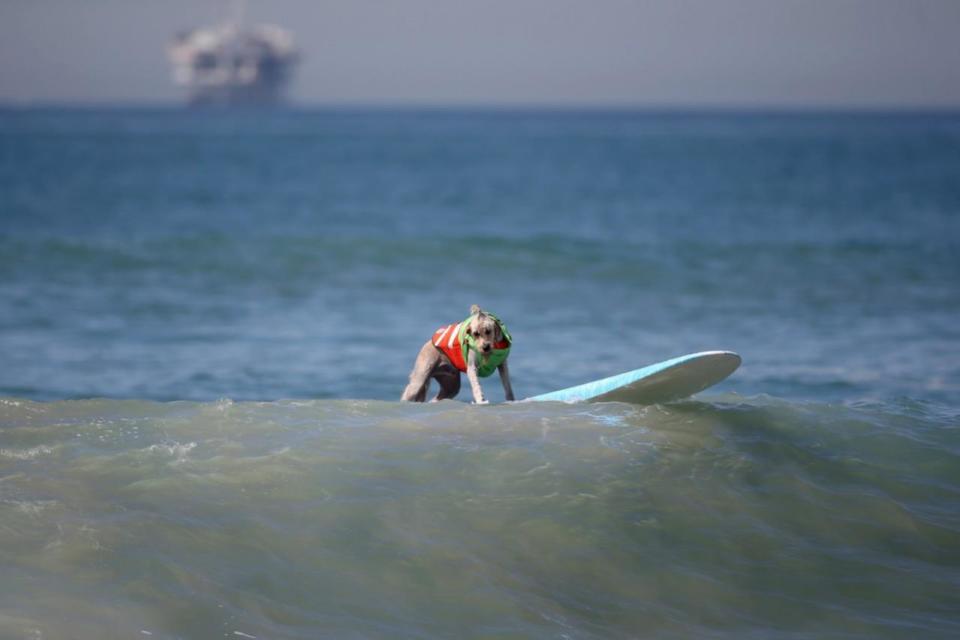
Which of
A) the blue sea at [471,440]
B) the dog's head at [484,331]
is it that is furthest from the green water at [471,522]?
the dog's head at [484,331]

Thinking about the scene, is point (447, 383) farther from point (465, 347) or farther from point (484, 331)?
point (484, 331)

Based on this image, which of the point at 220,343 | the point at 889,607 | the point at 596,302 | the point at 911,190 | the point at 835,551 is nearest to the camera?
the point at 889,607

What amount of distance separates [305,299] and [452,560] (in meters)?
13.1

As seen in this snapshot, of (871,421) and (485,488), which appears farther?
(871,421)

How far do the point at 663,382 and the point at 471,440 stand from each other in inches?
58.3

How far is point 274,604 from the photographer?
19.9ft

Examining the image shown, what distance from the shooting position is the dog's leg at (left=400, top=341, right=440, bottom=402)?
8.54 meters

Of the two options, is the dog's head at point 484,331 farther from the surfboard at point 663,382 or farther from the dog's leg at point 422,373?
the surfboard at point 663,382

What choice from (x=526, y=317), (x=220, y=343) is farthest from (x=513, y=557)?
(x=526, y=317)

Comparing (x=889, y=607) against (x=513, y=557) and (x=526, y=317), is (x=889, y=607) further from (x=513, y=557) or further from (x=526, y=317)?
(x=526, y=317)

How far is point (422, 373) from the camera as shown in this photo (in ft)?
28.2

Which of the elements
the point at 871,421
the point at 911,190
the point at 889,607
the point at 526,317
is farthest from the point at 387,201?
the point at 889,607

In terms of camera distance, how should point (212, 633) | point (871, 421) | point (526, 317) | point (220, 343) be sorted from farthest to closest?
point (526, 317) < point (220, 343) < point (871, 421) < point (212, 633)

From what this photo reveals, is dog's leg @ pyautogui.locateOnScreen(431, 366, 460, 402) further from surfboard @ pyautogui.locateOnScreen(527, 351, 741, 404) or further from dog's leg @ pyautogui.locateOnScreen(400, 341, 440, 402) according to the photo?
surfboard @ pyautogui.locateOnScreen(527, 351, 741, 404)
